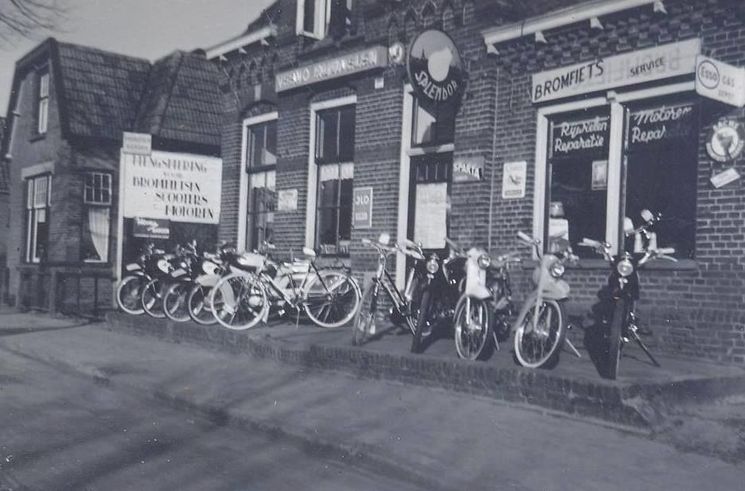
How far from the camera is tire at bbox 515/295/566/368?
737 centimetres

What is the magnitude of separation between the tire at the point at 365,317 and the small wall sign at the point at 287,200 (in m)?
4.31

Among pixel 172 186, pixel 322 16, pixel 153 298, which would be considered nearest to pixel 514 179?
pixel 322 16

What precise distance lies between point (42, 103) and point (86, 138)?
2.84 meters

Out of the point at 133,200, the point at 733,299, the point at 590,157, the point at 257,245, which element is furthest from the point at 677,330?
the point at 133,200

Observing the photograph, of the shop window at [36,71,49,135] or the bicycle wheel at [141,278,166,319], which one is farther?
the shop window at [36,71,49,135]

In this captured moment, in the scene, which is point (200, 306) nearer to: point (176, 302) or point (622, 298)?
point (176, 302)

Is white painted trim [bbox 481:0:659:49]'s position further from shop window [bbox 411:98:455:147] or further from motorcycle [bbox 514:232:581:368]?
motorcycle [bbox 514:232:581:368]

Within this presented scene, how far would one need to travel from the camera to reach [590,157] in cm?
1001

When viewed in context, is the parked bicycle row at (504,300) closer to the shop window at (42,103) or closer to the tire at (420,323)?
the tire at (420,323)

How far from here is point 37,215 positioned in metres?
21.1

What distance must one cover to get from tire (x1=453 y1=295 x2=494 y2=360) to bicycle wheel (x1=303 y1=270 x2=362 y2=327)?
3.01 m

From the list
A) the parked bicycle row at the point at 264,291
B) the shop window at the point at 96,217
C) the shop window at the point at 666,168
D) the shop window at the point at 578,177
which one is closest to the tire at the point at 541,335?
the shop window at the point at 578,177

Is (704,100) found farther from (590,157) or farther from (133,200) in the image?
(133,200)

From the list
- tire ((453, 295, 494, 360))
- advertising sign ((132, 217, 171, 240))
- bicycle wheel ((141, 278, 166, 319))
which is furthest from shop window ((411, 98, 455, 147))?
advertising sign ((132, 217, 171, 240))
